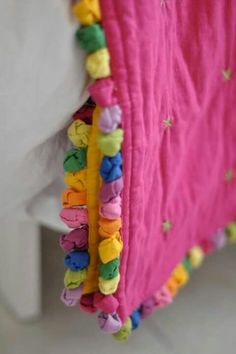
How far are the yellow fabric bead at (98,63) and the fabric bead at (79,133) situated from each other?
72 millimetres

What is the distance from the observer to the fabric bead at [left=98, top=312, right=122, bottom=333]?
758mm

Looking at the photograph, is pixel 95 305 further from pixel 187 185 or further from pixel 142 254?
pixel 187 185

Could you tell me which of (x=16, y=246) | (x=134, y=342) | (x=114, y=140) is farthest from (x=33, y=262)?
(x=114, y=140)

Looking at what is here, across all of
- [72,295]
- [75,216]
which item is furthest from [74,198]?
[72,295]

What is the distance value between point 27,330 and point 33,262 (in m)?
0.13

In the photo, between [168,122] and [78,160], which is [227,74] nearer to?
[168,122]

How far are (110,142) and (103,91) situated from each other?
0.05 metres

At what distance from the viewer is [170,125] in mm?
784

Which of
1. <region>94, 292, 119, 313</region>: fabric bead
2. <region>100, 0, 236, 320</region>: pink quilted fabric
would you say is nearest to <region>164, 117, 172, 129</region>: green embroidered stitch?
<region>100, 0, 236, 320</region>: pink quilted fabric

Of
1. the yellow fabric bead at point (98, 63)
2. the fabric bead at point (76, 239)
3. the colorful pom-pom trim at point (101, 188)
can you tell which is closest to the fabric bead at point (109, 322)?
the colorful pom-pom trim at point (101, 188)

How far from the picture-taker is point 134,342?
105cm

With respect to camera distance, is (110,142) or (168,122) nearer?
(110,142)

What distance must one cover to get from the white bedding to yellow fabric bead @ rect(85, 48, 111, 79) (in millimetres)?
19

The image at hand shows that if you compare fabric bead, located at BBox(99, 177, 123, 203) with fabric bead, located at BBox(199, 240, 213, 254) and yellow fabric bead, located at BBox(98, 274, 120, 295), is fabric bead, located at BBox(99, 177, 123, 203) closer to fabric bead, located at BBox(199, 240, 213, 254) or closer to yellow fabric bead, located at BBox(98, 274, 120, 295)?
yellow fabric bead, located at BBox(98, 274, 120, 295)
